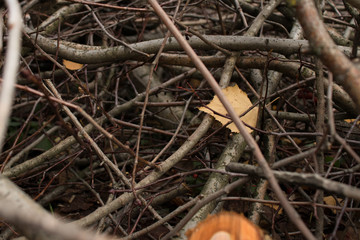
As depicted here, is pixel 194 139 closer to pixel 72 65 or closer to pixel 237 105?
pixel 237 105

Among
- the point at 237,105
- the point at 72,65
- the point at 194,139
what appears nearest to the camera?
the point at 194,139

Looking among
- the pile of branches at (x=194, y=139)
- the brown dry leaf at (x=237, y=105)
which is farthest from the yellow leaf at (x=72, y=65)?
the brown dry leaf at (x=237, y=105)

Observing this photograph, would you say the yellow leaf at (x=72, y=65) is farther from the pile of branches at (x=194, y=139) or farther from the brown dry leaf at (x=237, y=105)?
the brown dry leaf at (x=237, y=105)

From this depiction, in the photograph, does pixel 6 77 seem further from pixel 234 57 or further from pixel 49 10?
pixel 49 10

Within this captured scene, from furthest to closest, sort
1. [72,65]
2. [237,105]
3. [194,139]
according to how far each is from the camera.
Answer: [72,65] → [237,105] → [194,139]

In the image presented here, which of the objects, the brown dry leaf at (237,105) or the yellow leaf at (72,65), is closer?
the brown dry leaf at (237,105)

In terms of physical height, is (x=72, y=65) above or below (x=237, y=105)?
above

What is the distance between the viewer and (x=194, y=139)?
1354mm

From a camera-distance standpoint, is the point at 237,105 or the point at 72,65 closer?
the point at 237,105

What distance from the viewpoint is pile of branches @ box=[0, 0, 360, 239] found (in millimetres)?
843

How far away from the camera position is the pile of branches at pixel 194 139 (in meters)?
0.84

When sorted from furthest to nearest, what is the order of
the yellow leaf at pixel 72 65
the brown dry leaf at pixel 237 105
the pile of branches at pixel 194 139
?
the yellow leaf at pixel 72 65 < the brown dry leaf at pixel 237 105 < the pile of branches at pixel 194 139

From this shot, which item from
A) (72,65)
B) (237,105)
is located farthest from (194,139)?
(72,65)

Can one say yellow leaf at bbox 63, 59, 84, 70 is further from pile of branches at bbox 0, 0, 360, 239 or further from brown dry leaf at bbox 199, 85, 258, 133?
brown dry leaf at bbox 199, 85, 258, 133
